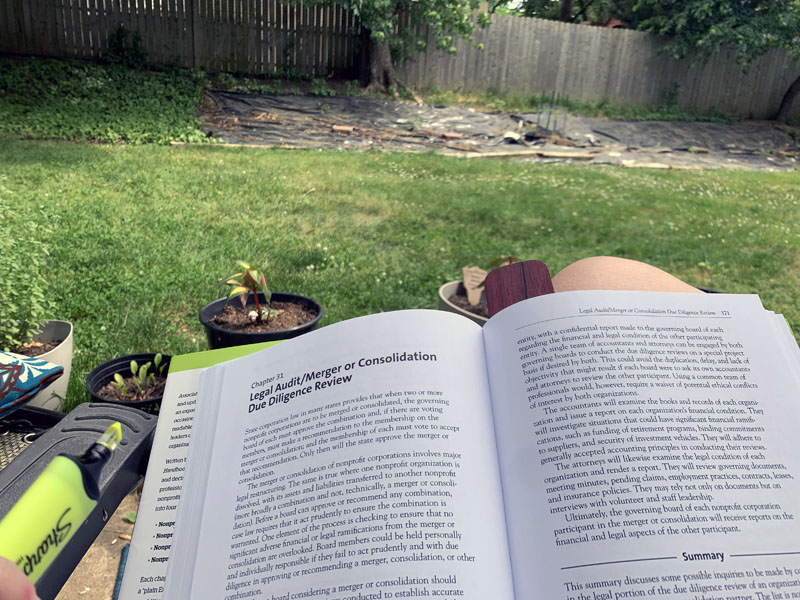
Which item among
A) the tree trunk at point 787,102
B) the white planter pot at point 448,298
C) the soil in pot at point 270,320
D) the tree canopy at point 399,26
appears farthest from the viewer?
the tree trunk at point 787,102

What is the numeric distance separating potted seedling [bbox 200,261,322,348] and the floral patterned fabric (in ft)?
2.53

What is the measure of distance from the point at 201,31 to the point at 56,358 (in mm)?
11014

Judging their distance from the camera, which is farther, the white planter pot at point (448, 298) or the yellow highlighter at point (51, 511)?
the white planter pot at point (448, 298)

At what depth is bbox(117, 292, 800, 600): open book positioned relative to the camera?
2.37 feet

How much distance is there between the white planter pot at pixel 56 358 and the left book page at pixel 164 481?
1.27 metres

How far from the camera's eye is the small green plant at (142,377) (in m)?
2.15

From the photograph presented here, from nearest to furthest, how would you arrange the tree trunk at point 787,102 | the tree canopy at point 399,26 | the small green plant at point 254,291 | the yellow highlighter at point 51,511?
the yellow highlighter at point 51,511, the small green plant at point 254,291, the tree canopy at point 399,26, the tree trunk at point 787,102

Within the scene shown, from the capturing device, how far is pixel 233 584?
75cm

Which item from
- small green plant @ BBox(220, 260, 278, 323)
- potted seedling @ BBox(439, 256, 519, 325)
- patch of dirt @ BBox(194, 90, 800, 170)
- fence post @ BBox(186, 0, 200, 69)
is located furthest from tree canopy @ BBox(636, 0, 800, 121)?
small green plant @ BBox(220, 260, 278, 323)

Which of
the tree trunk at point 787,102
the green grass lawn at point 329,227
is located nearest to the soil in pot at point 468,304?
the green grass lawn at point 329,227

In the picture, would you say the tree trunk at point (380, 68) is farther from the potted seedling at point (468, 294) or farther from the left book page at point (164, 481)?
the left book page at point (164, 481)

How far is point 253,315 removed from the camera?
7.97 ft

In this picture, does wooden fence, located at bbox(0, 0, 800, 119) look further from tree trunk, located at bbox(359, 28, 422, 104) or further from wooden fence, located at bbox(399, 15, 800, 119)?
tree trunk, located at bbox(359, 28, 422, 104)

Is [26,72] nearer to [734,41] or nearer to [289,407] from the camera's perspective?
[289,407]
